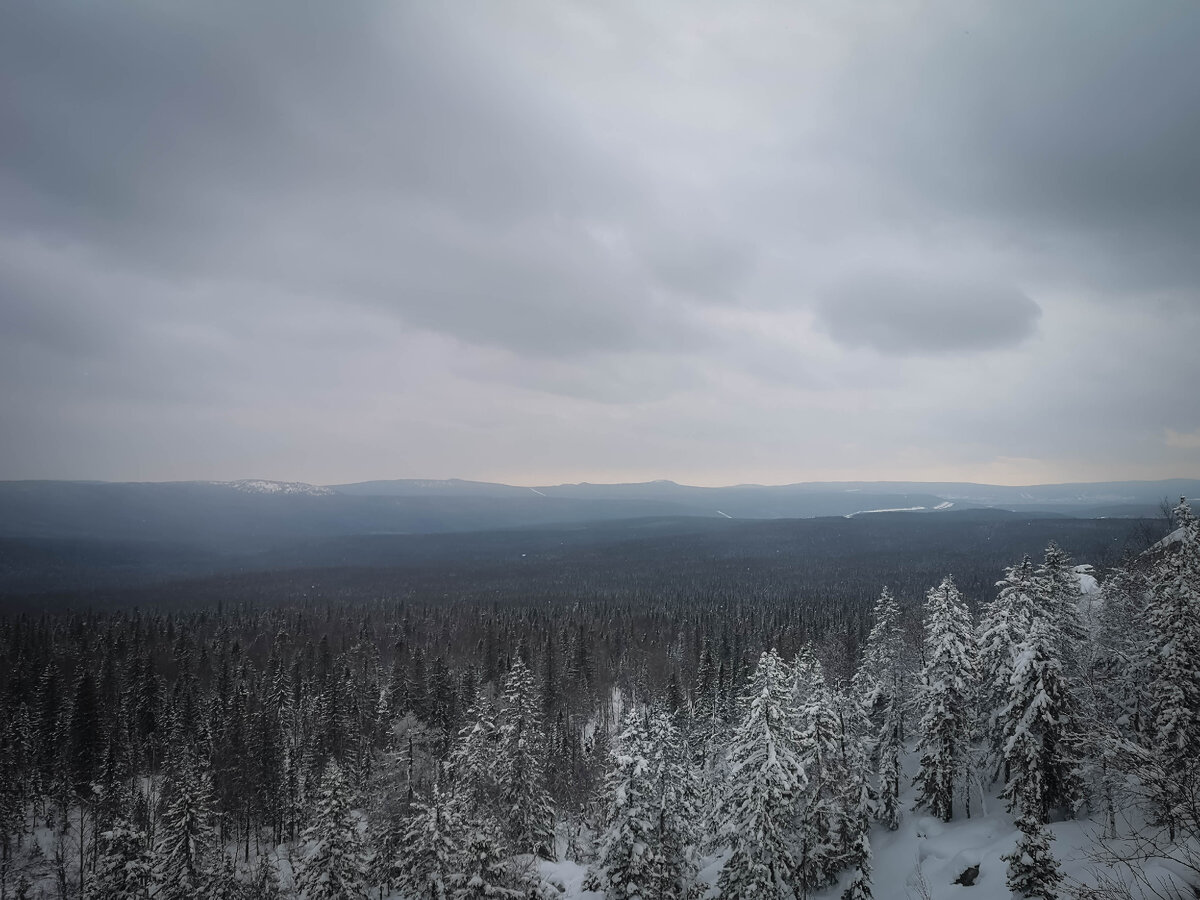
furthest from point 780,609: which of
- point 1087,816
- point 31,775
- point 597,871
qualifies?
point 31,775

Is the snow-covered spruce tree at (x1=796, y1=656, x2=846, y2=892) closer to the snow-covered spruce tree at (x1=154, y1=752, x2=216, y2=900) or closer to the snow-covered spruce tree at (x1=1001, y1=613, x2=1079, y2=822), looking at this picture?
the snow-covered spruce tree at (x1=1001, y1=613, x2=1079, y2=822)

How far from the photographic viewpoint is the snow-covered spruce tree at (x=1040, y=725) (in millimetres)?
28016

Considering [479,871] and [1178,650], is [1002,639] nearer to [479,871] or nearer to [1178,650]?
[1178,650]

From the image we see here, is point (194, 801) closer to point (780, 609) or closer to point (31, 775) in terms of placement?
point (31, 775)

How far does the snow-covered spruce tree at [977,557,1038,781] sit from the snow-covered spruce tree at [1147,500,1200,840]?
538 cm

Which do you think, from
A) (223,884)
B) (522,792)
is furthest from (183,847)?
(522,792)

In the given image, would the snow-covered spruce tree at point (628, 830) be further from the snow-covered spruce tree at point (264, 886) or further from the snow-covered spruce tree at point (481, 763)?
the snow-covered spruce tree at point (264, 886)

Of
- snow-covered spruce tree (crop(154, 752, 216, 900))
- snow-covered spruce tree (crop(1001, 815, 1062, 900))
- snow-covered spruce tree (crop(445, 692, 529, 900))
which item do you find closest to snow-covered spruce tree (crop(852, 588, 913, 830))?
snow-covered spruce tree (crop(1001, 815, 1062, 900))

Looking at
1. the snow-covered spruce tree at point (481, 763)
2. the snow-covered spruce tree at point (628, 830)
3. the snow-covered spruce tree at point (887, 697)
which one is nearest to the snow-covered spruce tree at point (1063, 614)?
the snow-covered spruce tree at point (887, 697)

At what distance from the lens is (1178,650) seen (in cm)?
2488

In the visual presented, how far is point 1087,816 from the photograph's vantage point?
29.6 meters

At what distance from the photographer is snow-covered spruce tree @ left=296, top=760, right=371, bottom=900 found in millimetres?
32469

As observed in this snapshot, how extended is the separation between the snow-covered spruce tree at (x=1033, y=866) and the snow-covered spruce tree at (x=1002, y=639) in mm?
7205

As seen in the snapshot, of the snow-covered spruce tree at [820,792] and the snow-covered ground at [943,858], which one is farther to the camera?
the snow-covered spruce tree at [820,792]
